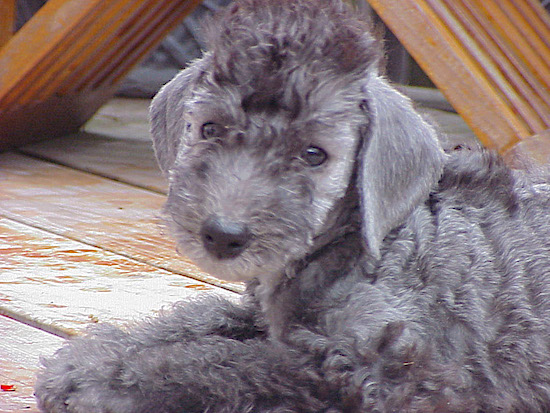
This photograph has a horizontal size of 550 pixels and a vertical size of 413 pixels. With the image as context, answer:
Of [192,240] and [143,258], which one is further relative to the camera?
[143,258]

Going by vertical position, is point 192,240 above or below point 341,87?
below

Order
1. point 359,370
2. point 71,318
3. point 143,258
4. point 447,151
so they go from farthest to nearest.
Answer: point 143,258 → point 71,318 → point 447,151 → point 359,370

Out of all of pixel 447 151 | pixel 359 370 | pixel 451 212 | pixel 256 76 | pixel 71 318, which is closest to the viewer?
pixel 359 370

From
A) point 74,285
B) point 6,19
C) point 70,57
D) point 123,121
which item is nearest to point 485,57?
point 74,285

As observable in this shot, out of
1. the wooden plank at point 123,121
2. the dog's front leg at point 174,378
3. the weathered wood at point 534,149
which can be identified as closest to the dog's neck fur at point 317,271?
the dog's front leg at point 174,378

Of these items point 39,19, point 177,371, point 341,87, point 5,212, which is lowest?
point 5,212

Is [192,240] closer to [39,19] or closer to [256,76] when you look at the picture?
[256,76]

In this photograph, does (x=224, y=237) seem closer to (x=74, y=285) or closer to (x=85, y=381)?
(x=85, y=381)

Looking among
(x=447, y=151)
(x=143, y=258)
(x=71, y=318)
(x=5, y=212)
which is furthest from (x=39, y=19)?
(x=447, y=151)
